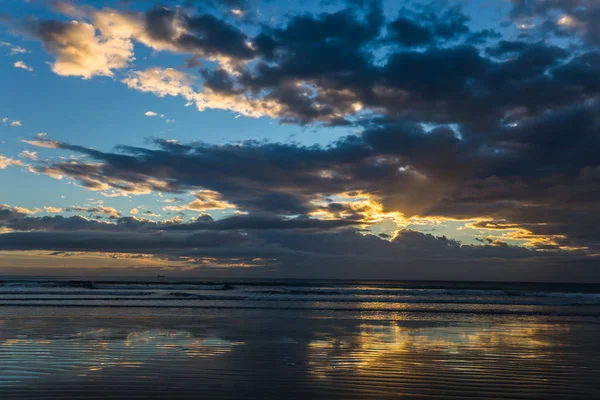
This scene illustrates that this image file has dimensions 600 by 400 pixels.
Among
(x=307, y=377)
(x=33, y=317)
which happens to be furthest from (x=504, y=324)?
(x=33, y=317)

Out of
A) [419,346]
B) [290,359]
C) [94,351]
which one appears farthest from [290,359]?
[94,351]

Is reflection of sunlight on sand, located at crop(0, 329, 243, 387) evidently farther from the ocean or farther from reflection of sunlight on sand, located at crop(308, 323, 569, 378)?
reflection of sunlight on sand, located at crop(308, 323, 569, 378)

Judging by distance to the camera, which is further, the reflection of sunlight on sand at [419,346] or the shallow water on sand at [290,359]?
the reflection of sunlight on sand at [419,346]

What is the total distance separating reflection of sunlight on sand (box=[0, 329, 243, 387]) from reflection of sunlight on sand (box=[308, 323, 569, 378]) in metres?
3.62

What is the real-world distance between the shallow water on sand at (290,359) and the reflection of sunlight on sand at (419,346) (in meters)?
0.04

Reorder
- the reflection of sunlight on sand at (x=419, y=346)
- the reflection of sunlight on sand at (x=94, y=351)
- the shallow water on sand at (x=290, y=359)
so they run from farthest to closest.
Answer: the reflection of sunlight on sand at (x=419, y=346) < the reflection of sunlight on sand at (x=94, y=351) < the shallow water on sand at (x=290, y=359)

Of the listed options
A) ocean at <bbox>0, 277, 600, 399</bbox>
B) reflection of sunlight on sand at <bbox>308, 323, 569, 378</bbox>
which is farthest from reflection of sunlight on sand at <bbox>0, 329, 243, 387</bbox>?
reflection of sunlight on sand at <bbox>308, 323, 569, 378</bbox>

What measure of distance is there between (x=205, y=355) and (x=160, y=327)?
277 inches

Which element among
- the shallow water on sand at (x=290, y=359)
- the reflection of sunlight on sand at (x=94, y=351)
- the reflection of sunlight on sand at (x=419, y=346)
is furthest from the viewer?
the reflection of sunlight on sand at (x=419, y=346)

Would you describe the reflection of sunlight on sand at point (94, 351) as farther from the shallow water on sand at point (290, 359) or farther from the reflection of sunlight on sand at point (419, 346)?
the reflection of sunlight on sand at point (419, 346)

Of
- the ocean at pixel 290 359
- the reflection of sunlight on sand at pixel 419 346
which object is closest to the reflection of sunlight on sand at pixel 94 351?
the ocean at pixel 290 359

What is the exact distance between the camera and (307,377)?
1070cm

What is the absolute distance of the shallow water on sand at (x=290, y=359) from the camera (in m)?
9.45

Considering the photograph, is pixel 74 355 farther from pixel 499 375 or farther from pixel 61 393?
pixel 499 375
